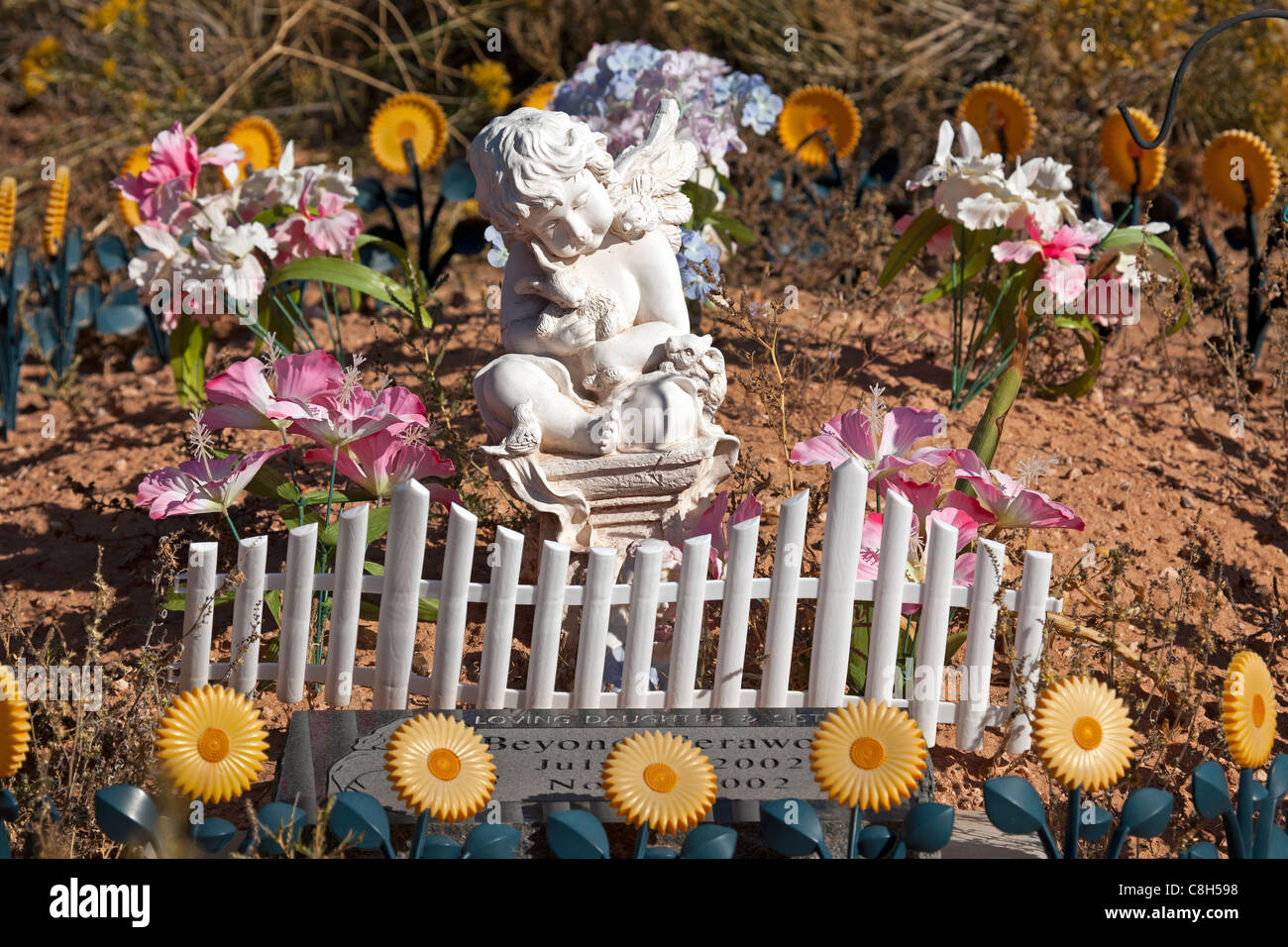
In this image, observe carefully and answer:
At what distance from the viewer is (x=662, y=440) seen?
2652 millimetres

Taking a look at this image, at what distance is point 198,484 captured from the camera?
2711 millimetres

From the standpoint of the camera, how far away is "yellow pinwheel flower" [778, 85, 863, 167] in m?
4.51

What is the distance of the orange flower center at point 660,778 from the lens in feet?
6.70

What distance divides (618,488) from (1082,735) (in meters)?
1.04

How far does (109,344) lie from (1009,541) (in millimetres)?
3594

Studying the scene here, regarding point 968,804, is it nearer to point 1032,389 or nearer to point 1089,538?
point 1089,538

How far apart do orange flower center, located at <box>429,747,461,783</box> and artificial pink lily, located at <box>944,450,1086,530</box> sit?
120 cm

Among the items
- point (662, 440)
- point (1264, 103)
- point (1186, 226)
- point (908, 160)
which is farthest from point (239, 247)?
point (1264, 103)

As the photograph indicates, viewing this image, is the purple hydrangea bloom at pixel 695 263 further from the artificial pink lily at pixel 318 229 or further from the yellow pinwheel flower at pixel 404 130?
the yellow pinwheel flower at pixel 404 130

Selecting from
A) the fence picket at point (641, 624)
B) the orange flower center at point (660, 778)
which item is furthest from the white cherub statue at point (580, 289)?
the orange flower center at point (660, 778)

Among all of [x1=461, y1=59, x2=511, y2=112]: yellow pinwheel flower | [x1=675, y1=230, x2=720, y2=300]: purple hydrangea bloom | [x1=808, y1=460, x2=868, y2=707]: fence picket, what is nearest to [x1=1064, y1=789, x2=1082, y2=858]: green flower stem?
[x1=808, y1=460, x2=868, y2=707]: fence picket

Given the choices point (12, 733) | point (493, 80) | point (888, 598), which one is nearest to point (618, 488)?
point (888, 598)

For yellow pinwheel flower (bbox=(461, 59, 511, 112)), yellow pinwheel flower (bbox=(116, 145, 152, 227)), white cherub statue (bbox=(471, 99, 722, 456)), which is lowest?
white cherub statue (bbox=(471, 99, 722, 456))

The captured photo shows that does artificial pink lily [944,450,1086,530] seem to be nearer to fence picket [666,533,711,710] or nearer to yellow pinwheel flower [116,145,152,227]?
fence picket [666,533,711,710]
